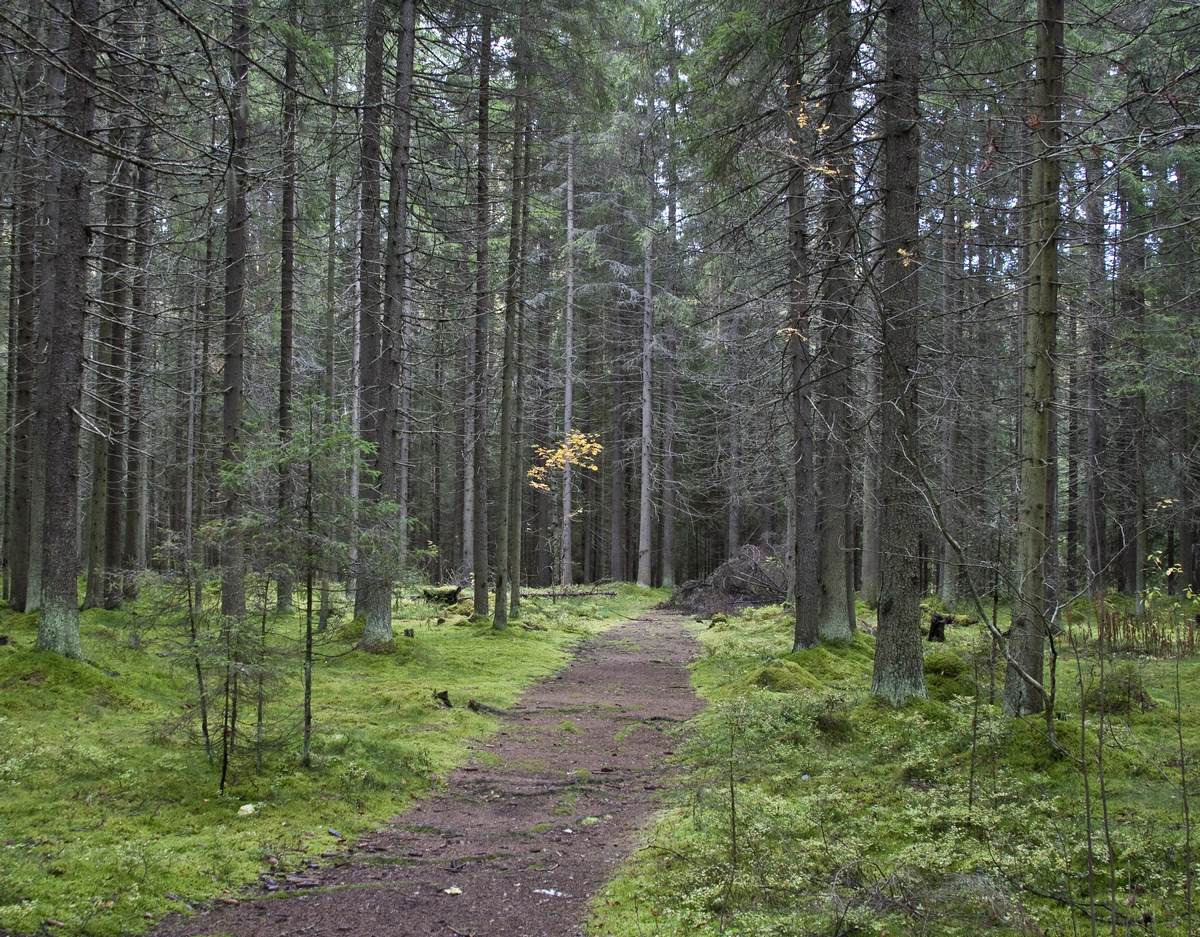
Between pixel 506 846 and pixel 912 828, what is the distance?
8.87 feet

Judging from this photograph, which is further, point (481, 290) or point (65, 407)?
point (481, 290)

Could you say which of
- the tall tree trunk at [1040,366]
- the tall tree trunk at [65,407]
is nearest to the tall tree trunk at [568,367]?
the tall tree trunk at [65,407]

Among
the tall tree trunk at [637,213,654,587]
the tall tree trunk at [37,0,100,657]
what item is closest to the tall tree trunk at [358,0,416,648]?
the tall tree trunk at [37,0,100,657]

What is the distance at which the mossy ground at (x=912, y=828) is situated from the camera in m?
3.69

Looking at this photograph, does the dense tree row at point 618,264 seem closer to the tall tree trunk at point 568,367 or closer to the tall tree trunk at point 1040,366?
the tall tree trunk at point 1040,366

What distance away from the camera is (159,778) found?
6125 millimetres

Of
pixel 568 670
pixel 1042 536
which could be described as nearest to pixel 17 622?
pixel 568 670

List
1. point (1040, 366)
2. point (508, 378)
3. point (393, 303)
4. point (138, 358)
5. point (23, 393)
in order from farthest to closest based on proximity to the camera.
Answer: point (508, 378), point (23, 393), point (393, 303), point (138, 358), point (1040, 366)

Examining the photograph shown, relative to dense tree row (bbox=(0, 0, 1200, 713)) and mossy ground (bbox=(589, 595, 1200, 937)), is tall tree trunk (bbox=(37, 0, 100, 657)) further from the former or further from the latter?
mossy ground (bbox=(589, 595, 1200, 937))

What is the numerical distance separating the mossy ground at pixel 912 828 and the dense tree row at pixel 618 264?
2.48ft

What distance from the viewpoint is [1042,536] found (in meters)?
6.32

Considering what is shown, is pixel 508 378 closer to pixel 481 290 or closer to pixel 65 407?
pixel 481 290

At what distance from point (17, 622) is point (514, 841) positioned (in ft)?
33.2

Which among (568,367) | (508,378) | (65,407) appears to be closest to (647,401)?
(568,367)
